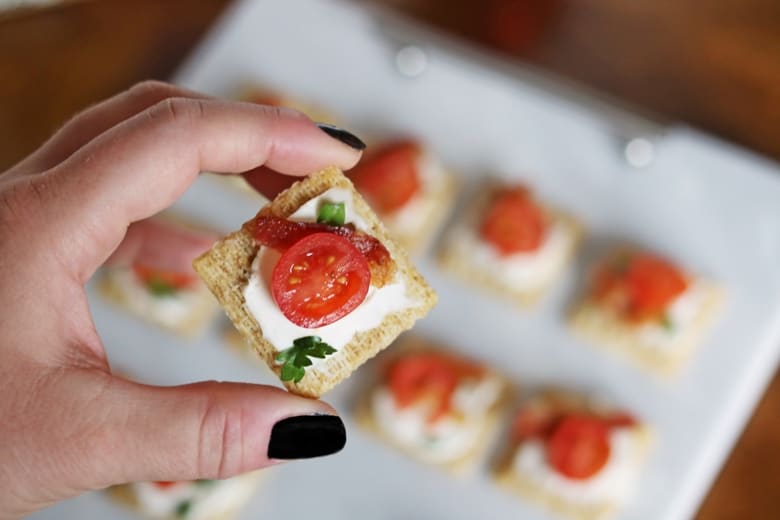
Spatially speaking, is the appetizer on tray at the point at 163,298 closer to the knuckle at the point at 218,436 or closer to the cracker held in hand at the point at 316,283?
the cracker held in hand at the point at 316,283

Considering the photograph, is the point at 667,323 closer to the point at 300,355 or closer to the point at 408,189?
the point at 408,189

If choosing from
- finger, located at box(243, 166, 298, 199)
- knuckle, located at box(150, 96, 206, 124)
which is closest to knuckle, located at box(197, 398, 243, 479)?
knuckle, located at box(150, 96, 206, 124)

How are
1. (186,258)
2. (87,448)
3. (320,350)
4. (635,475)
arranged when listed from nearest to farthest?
1. (87,448)
2. (320,350)
3. (186,258)
4. (635,475)

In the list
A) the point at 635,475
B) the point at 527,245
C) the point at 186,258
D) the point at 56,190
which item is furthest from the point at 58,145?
the point at 635,475

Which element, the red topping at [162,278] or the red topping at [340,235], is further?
the red topping at [162,278]

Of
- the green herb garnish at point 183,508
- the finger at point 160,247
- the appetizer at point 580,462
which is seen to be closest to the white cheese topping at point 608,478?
the appetizer at point 580,462

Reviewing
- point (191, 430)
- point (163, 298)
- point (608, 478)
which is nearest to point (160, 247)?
point (163, 298)

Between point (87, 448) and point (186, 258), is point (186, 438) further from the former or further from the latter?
point (186, 258)
